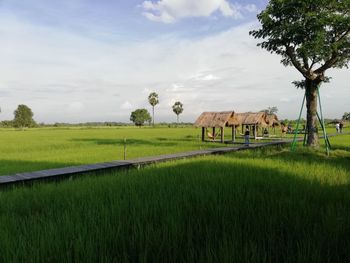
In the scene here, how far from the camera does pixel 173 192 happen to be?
5.20m

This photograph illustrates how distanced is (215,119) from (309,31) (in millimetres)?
13648

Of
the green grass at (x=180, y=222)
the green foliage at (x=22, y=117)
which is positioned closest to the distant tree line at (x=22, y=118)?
the green foliage at (x=22, y=117)

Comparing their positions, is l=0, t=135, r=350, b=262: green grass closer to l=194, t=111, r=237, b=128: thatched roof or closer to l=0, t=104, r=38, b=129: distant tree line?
l=194, t=111, r=237, b=128: thatched roof

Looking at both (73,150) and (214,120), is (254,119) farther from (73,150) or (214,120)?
(73,150)

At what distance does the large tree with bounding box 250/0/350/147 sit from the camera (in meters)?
12.6

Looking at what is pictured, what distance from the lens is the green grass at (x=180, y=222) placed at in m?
2.67

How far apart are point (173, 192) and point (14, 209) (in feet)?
8.72

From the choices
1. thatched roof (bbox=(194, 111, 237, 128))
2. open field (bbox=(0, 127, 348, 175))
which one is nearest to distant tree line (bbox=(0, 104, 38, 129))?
open field (bbox=(0, 127, 348, 175))

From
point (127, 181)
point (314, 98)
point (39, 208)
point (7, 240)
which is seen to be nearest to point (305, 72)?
point (314, 98)

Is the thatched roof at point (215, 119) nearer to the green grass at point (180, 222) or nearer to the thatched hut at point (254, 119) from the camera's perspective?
the thatched hut at point (254, 119)

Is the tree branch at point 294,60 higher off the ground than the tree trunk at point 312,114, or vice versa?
the tree branch at point 294,60

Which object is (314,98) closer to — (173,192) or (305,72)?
(305,72)

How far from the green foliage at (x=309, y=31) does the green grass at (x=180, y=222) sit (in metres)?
8.84

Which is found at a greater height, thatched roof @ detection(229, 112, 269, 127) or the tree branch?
the tree branch
